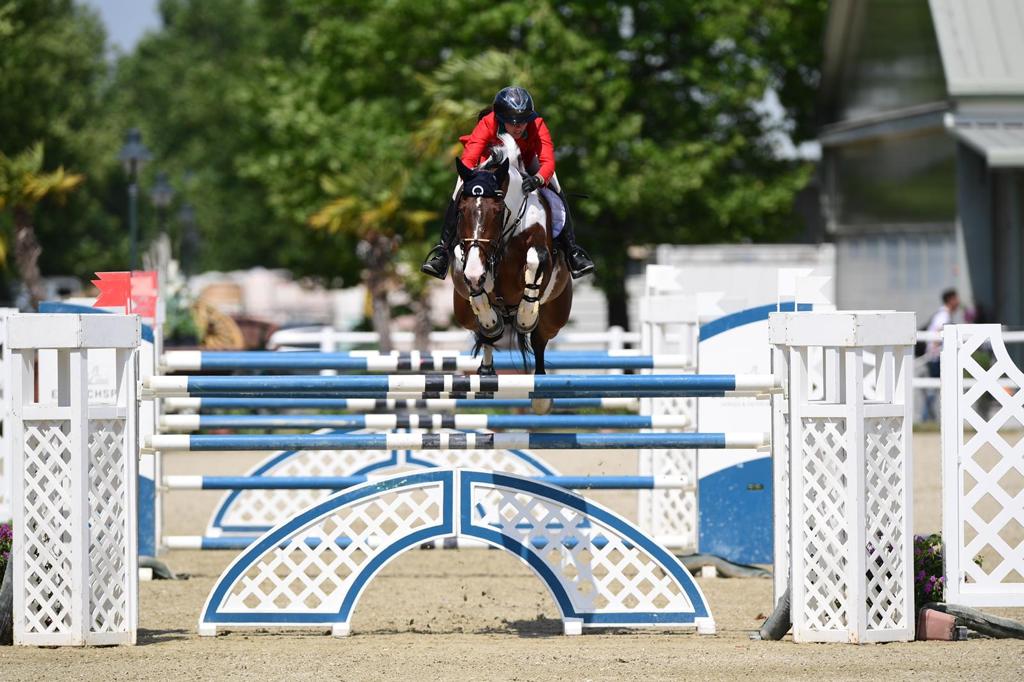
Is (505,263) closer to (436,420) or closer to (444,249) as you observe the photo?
(444,249)

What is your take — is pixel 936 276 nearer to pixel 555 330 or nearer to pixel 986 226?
pixel 986 226

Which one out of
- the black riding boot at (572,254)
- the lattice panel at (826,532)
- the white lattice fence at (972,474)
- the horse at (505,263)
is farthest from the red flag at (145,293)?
the white lattice fence at (972,474)

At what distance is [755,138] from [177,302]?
35.6 ft

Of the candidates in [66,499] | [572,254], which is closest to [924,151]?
[572,254]

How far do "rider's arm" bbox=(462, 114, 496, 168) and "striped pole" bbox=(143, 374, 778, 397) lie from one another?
126 cm

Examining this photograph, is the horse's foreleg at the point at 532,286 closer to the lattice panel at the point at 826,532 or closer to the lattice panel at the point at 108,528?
the lattice panel at the point at 826,532

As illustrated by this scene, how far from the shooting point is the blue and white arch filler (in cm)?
755

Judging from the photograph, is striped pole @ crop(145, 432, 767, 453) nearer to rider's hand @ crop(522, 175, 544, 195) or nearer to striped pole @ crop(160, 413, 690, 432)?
striped pole @ crop(160, 413, 690, 432)

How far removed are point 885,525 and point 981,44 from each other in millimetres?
16532

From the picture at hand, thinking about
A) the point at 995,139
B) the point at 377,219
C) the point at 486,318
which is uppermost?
the point at 995,139

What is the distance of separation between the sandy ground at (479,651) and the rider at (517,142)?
1891mm

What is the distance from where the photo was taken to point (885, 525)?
23.7 feet

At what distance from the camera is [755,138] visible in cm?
2853

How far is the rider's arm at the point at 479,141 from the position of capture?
26.9 feet
